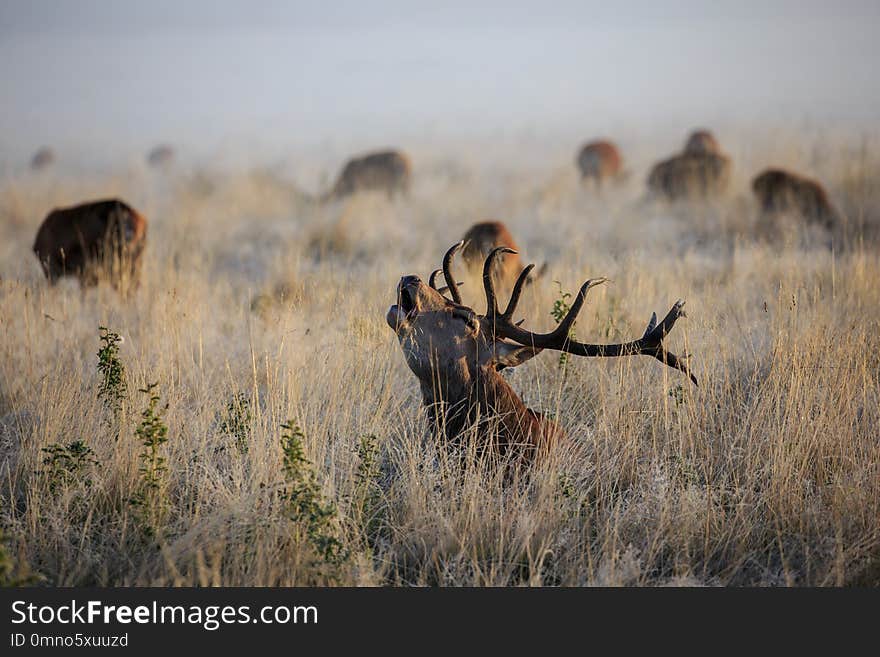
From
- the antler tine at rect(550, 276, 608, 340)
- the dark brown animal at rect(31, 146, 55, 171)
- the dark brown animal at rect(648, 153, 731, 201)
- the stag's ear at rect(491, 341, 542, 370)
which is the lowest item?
the stag's ear at rect(491, 341, 542, 370)

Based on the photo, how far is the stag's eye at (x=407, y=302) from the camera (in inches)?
152

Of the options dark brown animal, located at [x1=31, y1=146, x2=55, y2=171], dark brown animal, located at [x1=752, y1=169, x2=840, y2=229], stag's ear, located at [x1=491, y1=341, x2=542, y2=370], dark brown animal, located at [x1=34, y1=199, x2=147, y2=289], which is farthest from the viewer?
dark brown animal, located at [x1=31, y1=146, x2=55, y2=171]

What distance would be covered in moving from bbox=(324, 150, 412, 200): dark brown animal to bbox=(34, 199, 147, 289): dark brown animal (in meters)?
12.1

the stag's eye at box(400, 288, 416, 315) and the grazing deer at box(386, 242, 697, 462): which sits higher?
the stag's eye at box(400, 288, 416, 315)

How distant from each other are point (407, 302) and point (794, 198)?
1229 centimetres

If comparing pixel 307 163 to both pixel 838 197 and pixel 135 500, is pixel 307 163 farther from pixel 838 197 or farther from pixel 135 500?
pixel 135 500

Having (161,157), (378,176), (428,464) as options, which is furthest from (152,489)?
(161,157)

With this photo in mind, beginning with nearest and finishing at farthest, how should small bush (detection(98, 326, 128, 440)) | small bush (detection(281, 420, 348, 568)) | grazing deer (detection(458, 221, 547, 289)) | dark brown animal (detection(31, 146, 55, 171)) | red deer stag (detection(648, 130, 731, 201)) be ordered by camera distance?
small bush (detection(281, 420, 348, 568))
small bush (detection(98, 326, 128, 440))
grazing deer (detection(458, 221, 547, 289))
red deer stag (detection(648, 130, 731, 201))
dark brown animal (detection(31, 146, 55, 171))

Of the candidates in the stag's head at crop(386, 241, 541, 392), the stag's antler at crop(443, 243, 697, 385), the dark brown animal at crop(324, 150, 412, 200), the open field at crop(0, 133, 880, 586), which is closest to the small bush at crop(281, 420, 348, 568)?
the open field at crop(0, 133, 880, 586)

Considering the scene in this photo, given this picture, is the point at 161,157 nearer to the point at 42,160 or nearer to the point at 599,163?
the point at 42,160

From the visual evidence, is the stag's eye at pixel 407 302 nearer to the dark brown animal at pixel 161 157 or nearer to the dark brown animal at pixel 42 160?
the dark brown animal at pixel 161 157

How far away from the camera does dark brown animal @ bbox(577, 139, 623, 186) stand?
23.0 metres

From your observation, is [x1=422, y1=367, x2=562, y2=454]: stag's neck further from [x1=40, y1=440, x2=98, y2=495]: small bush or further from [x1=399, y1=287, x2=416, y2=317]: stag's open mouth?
[x1=40, y1=440, x2=98, y2=495]: small bush

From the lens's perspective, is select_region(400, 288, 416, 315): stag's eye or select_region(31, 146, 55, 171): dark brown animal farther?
select_region(31, 146, 55, 171): dark brown animal
